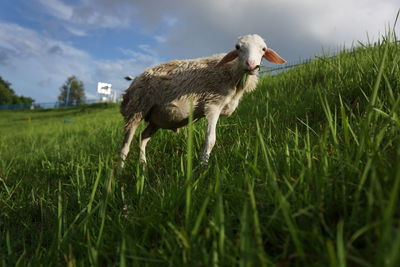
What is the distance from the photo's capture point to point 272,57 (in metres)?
3.64

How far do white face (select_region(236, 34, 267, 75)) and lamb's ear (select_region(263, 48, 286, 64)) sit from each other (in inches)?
6.7

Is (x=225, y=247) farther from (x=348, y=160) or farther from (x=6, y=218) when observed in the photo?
(x=6, y=218)

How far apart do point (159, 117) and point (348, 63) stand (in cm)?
313

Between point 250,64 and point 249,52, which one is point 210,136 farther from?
point 249,52

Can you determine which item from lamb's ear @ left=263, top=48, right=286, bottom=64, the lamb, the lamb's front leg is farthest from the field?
lamb's ear @ left=263, top=48, right=286, bottom=64

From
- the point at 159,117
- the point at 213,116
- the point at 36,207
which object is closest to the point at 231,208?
the point at 213,116

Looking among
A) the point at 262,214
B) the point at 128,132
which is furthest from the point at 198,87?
the point at 262,214

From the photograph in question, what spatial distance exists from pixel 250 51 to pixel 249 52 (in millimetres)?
20

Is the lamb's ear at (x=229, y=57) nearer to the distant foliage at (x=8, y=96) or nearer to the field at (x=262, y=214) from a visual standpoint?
the field at (x=262, y=214)

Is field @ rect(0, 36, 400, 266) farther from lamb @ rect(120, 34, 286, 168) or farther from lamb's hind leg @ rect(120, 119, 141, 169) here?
lamb's hind leg @ rect(120, 119, 141, 169)

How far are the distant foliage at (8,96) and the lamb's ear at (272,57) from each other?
103 metres

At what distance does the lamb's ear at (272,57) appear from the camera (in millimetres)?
3574

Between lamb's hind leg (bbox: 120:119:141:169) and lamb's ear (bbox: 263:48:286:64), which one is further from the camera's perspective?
lamb's hind leg (bbox: 120:119:141:169)

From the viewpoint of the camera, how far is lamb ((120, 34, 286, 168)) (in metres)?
3.27
